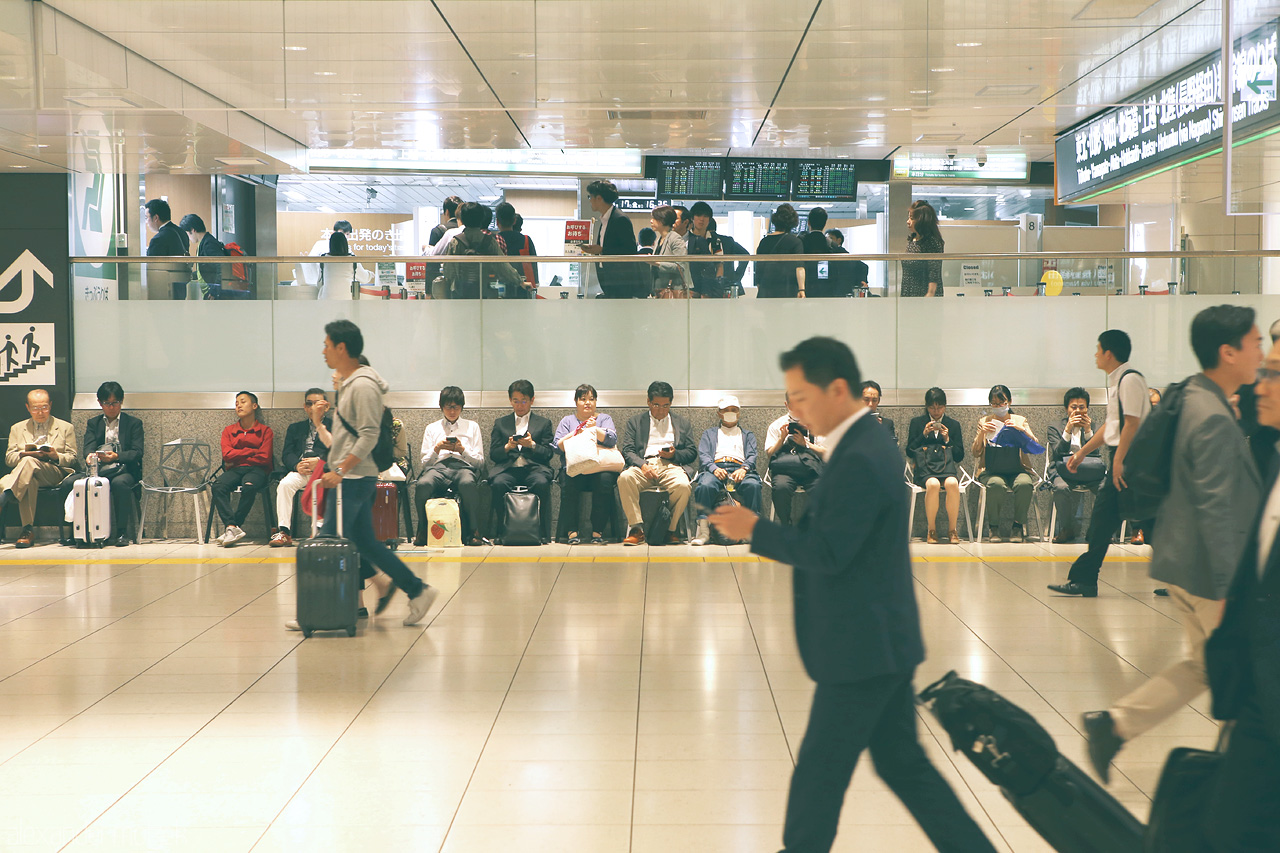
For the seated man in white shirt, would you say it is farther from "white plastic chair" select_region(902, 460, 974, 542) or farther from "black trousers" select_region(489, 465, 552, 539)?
"white plastic chair" select_region(902, 460, 974, 542)

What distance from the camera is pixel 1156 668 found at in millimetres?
5043

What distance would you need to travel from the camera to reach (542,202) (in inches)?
749

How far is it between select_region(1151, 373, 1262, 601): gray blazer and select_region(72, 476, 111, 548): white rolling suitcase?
8130mm

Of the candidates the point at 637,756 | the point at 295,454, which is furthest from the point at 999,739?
the point at 295,454

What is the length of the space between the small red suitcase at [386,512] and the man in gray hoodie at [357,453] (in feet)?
8.35

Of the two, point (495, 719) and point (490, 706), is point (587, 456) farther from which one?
point (495, 719)

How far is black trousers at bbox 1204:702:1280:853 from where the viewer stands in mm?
2162

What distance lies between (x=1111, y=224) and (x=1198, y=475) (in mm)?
14881

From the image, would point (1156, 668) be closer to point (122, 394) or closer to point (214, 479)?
point (214, 479)

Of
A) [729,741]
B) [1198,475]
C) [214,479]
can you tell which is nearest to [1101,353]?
[1198,475]

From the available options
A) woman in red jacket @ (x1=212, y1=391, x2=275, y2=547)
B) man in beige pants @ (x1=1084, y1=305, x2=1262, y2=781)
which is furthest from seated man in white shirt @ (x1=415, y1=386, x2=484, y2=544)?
man in beige pants @ (x1=1084, y1=305, x2=1262, y2=781)

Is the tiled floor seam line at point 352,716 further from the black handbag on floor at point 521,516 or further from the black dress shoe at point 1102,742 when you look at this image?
the black dress shoe at point 1102,742

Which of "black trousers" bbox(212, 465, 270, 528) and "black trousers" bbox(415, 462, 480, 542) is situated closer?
"black trousers" bbox(415, 462, 480, 542)

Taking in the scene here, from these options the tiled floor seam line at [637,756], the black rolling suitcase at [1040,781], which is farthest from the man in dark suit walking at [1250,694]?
the tiled floor seam line at [637,756]
